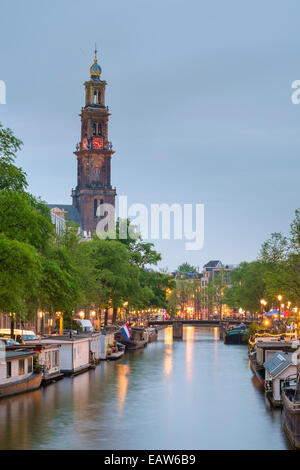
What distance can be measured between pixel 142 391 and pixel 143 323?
10110 cm

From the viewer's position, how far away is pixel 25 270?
44.8 metres

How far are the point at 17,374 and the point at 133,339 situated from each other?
60013mm

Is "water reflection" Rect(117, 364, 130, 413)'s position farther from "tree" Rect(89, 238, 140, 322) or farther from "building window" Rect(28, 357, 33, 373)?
"tree" Rect(89, 238, 140, 322)

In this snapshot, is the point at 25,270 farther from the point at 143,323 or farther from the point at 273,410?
the point at 143,323

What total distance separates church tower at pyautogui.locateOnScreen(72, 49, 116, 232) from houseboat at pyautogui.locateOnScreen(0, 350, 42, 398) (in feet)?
429

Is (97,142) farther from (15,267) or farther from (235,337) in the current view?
(15,267)

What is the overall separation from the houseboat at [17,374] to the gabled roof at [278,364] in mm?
16601

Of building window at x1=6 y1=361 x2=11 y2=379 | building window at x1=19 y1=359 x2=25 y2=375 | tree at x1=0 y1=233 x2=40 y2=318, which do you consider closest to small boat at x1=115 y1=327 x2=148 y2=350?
building window at x1=19 y1=359 x2=25 y2=375

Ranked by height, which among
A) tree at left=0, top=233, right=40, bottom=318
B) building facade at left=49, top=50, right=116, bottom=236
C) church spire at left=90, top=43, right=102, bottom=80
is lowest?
tree at left=0, top=233, right=40, bottom=318

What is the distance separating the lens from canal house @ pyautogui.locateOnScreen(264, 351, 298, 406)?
47.7 meters

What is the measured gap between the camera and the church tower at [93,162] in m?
187

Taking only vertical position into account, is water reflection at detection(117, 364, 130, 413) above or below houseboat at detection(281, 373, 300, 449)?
below
